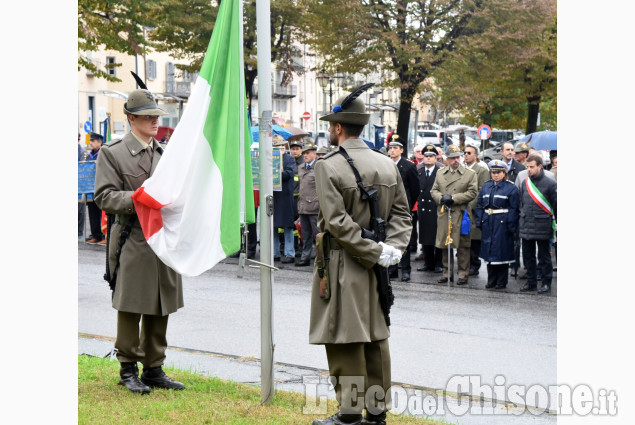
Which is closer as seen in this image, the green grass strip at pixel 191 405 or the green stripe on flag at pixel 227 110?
the green grass strip at pixel 191 405

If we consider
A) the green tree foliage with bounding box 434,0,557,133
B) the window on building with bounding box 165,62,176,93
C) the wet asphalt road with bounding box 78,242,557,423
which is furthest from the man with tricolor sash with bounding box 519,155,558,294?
the window on building with bounding box 165,62,176,93

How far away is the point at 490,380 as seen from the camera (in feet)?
25.5

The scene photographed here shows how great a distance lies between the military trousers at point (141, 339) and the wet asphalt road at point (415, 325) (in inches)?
69.4

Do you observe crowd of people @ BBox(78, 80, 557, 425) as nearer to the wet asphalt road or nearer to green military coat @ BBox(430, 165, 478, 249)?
the wet asphalt road

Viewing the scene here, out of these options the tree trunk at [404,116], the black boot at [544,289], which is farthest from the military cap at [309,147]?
the tree trunk at [404,116]

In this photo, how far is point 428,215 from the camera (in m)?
14.6

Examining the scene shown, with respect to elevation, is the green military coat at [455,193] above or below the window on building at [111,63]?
below

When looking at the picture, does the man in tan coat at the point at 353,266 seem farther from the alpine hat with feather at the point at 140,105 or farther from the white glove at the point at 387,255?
the alpine hat with feather at the point at 140,105

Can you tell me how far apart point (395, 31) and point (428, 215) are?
15043mm

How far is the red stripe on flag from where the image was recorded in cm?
645

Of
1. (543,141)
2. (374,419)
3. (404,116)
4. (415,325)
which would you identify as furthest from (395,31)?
(374,419)

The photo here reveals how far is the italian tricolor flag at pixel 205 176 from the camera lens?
642cm

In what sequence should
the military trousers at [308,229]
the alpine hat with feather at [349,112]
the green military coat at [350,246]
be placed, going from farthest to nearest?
the military trousers at [308,229] < the alpine hat with feather at [349,112] < the green military coat at [350,246]

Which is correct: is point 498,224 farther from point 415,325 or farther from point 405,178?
point 415,325
